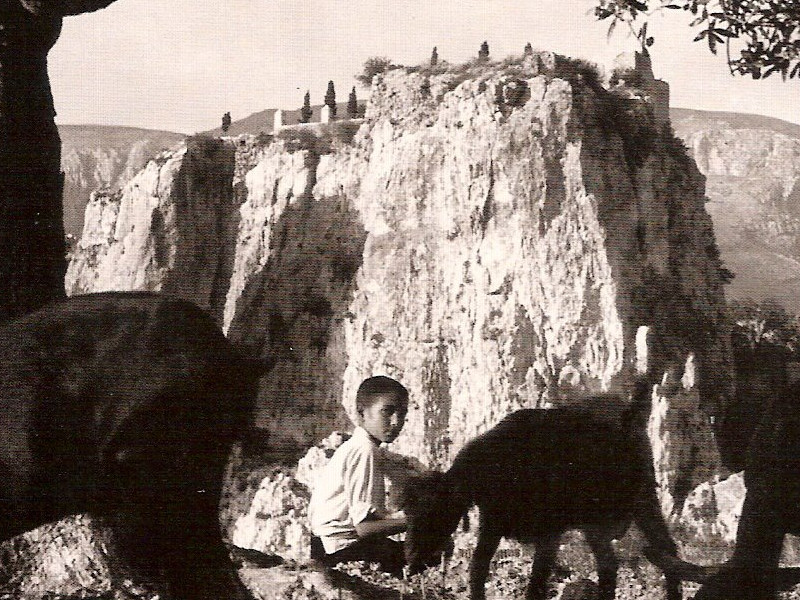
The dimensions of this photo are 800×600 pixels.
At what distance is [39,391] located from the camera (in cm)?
495

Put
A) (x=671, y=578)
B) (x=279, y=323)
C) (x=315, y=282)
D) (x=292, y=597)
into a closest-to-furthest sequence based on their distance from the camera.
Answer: (x=292, y=597) → (x=671, y=578) → (x=279, y=323) → (x=315, y=282)

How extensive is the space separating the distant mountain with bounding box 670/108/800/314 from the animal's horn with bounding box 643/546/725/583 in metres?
27.1

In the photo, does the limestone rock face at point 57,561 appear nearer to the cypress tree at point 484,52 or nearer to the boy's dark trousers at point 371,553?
the boy's dark trousers at point 371,553

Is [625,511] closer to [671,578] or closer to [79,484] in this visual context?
[671,578]

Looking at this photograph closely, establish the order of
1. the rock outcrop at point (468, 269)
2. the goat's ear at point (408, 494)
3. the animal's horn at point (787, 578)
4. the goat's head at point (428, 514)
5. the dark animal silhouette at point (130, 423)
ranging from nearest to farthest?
1. the dark animal silhouette at point (130, 423)
2. the goat's head at point (428, 514)
3. the goat's ear at point (408, 494)
4. the animal's horn at point (787, 578)
5. the rock outcrop at point (468, 269)

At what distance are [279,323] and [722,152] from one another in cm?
6106

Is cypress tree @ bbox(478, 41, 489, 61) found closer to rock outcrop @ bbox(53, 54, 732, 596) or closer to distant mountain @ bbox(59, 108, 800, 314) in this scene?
rock outcrop @ bbox(53, 54, 732, 596)

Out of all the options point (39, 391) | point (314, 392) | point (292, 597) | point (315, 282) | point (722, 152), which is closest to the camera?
point (39, 391)

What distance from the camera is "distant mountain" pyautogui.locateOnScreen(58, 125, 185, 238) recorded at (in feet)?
79.4

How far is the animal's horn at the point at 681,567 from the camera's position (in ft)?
21.6

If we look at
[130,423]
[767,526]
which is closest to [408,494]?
[130,423]

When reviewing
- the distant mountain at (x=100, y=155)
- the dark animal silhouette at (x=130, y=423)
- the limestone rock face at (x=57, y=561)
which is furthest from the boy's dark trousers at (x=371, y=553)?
the distant mountain at (x=100, y=155)

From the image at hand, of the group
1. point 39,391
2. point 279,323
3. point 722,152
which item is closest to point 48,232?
point 39,391

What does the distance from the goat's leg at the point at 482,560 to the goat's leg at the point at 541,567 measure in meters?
0.28
